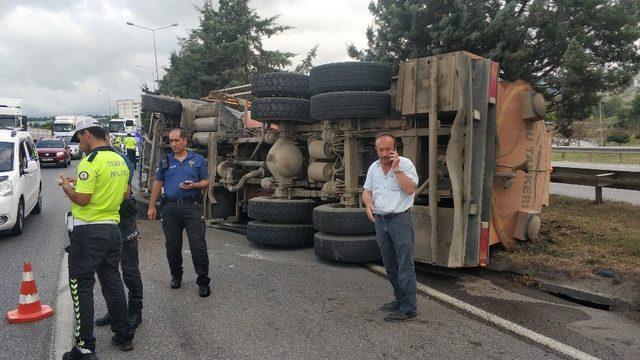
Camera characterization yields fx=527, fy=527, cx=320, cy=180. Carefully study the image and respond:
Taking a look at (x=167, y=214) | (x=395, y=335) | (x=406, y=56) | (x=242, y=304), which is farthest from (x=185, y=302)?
(x=406, y=56)

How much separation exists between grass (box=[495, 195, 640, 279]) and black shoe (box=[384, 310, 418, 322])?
1.88 meters

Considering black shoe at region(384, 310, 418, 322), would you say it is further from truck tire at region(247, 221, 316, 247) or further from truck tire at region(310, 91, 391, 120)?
truck tire at region(247, 221, 316, 247)

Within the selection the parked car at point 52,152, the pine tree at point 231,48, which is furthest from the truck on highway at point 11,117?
the pine tree at point 231,48

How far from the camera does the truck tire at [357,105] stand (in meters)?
6.04

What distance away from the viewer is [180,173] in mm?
5129

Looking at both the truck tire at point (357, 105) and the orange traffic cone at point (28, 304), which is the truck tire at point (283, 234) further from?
the orange traffic cone at point (28, 304)

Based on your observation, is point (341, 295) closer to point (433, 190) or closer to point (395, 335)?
point (395, 335)

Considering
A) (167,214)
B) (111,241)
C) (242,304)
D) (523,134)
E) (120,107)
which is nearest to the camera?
(111,241)

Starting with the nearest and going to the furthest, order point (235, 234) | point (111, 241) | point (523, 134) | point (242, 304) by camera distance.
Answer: point (111, 241) → point (242, 304) → point (523, 134) → point (235, 234)

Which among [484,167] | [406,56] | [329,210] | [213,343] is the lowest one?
[213,343]

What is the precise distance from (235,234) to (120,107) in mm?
50940

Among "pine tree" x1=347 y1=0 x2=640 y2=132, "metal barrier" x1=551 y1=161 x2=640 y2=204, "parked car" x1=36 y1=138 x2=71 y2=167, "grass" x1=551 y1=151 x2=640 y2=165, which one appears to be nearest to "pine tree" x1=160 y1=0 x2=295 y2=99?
"parked car" x1=36 y1=138 x2=71 y2=167

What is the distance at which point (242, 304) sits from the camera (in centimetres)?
477

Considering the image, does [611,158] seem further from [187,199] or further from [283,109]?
[187,199]
